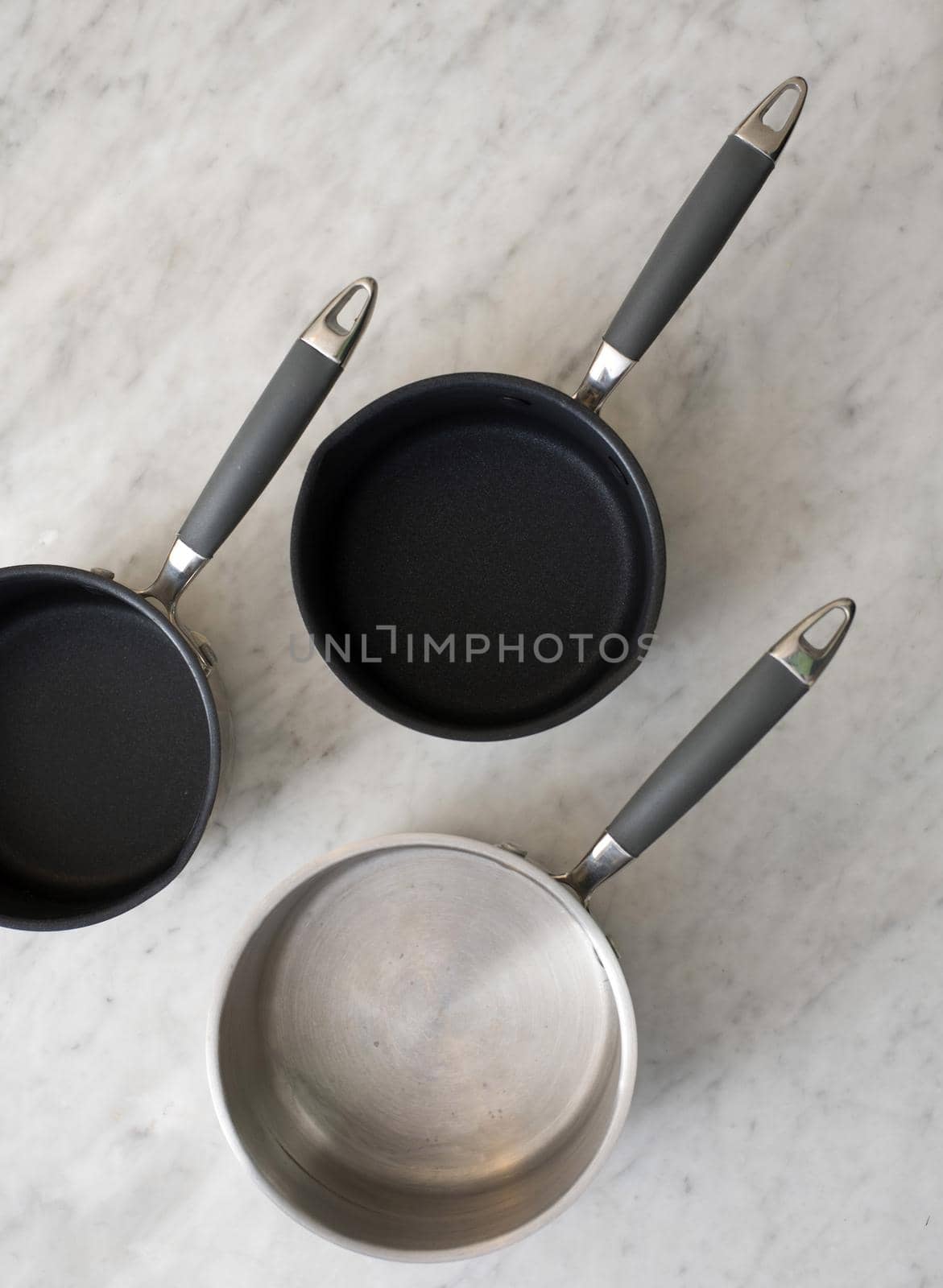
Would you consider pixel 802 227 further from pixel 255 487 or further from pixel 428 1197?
pixel 428 1197

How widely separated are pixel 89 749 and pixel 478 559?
35 centimetres

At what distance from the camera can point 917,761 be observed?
2.72 feet

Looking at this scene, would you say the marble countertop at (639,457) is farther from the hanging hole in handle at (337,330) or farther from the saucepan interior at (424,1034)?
the hanging hole in handle at (337,330)

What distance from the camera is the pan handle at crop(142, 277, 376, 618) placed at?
0.69 meters

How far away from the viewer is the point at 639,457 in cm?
84

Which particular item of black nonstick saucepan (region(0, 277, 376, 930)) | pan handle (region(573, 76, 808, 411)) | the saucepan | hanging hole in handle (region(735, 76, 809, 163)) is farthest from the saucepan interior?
hanging hole in handle (region(735, 76, 809, 163))

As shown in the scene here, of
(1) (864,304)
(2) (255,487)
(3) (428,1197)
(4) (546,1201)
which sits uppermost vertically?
(1) (864,304)

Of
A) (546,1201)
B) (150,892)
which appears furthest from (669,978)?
(150,892)

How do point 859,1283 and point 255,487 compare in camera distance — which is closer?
point 255,487

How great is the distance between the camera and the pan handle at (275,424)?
69 centimetres

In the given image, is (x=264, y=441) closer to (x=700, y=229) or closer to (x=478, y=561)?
(x=478, y=561)

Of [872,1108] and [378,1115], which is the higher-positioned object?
[872,1108]

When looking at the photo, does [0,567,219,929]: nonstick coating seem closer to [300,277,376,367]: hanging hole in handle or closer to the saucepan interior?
the saucepan interior

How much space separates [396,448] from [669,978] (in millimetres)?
477
